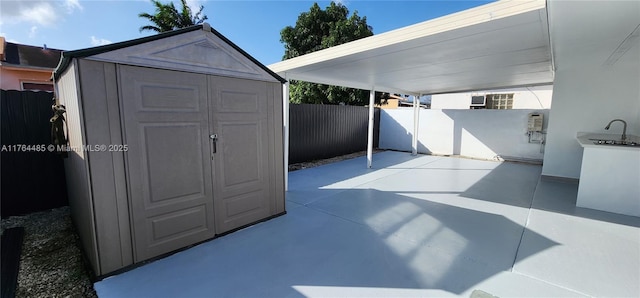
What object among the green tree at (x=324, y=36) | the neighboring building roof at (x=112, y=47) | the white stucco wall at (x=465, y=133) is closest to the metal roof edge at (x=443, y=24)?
the neighboring building roof at (x=112, y=47)

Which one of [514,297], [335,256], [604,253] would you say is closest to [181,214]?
[335,256]

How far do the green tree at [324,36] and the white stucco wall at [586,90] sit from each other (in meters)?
7.07

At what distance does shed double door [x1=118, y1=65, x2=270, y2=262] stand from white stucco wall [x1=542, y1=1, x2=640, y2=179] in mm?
3710

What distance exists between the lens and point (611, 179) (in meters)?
3.84

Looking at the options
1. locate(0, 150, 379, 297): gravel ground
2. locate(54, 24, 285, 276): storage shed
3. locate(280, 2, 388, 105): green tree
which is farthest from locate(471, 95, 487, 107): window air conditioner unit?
locate(0, 150, 379, 297): gravel ground

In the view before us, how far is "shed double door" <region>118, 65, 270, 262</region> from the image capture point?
7.59 ft

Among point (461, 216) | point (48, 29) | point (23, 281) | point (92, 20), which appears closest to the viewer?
point (23, 281)

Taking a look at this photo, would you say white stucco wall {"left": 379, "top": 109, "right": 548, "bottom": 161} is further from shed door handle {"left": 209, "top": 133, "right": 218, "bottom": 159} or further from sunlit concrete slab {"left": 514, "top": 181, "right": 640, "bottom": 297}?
shed door handle {"left": 209, "top": 133, "right": 218, "bottom": 159}

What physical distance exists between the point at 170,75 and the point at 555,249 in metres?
4.25

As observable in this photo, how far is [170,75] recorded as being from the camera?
242 centimetres

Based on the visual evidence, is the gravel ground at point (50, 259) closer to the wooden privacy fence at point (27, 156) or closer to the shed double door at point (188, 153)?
the wooden privacy fence at point (27, 156)

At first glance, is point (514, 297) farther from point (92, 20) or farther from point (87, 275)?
point (92, 20)

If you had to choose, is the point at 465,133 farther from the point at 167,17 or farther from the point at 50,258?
the point at 167,17

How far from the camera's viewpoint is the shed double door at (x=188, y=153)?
2.31 metres
